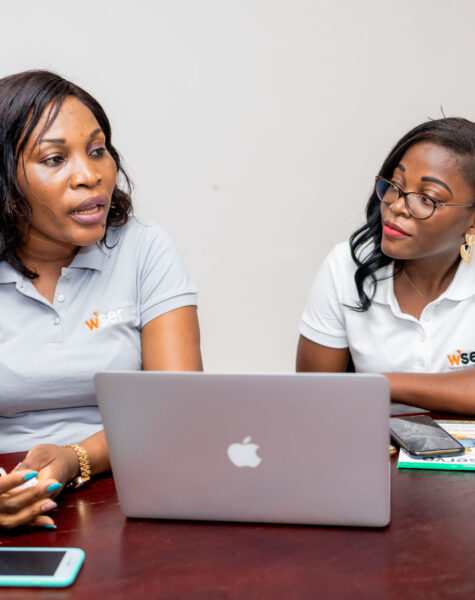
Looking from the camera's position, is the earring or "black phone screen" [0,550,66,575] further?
the earring

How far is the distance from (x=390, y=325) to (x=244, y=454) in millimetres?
930

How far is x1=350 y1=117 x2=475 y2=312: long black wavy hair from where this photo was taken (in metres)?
1.66

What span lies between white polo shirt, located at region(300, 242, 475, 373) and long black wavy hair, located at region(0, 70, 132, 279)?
2.49 feet

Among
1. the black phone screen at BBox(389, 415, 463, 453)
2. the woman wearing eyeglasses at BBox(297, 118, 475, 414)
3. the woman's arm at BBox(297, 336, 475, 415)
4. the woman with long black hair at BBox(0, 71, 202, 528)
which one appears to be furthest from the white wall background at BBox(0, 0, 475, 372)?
the black phone screen at BBox(389, 415, 463, 453)

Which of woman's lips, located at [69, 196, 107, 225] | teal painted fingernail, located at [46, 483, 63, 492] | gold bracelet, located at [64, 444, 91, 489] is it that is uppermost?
woman's lips, located at [69, 196, 107, 225]

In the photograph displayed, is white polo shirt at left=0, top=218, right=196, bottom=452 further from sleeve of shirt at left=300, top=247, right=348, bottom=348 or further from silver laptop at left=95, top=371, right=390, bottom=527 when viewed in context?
silver laptop at left=95, top=371, right=390, bottom=527

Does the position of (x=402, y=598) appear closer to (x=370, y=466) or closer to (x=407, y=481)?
(x=370, y=466)

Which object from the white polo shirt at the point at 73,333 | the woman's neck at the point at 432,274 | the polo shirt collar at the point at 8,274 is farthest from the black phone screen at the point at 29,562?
the woman's neck at the point at 432,274

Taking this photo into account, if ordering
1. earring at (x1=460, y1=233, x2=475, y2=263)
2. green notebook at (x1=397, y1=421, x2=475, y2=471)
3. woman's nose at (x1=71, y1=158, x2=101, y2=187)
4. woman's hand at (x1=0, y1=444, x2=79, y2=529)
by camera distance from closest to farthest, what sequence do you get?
woman's hand at (x1=0, y1=444, x2=79, y2=529) → green notebook at (x1=397, y1=421, x2=475, y2=471) → woman's nose at (x1=71, y1=158, x2=101, y2=187) → earring at (x1=460, y1=233, x2=475, y2=263)

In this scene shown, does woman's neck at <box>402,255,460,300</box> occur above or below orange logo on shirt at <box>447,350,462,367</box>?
above

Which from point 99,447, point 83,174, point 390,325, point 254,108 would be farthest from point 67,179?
point 254,108

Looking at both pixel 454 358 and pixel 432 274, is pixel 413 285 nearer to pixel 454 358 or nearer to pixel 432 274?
pixel 432 274

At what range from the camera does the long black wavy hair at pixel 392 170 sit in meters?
1.66

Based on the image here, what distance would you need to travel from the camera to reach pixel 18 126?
1466 millimetres
